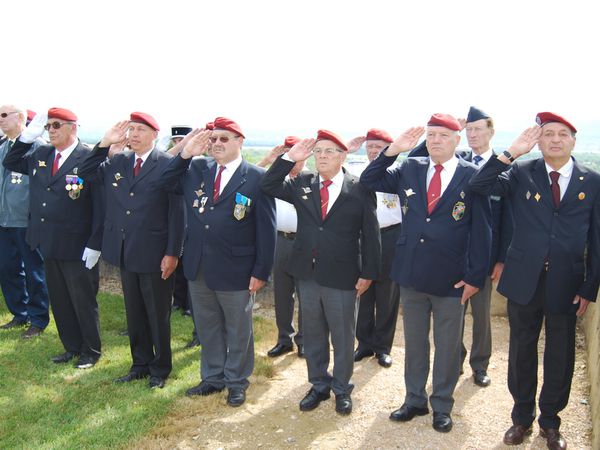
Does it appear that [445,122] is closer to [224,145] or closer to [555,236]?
[555,236]

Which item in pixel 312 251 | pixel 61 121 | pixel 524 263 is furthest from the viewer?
pixel 61 121

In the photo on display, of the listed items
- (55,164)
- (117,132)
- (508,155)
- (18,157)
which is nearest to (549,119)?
(508,155)

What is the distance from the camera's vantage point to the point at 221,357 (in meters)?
5.03

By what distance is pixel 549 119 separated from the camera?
3930 mm

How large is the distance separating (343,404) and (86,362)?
2478 mm

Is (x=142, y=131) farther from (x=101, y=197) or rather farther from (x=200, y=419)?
(x=200, y=419)

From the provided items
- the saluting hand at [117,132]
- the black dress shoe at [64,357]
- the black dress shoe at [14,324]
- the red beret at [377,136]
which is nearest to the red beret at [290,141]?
the red beret at [377,136]

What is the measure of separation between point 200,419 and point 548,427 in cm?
246

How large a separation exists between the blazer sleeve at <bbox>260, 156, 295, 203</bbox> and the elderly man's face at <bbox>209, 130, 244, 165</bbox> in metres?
0.33

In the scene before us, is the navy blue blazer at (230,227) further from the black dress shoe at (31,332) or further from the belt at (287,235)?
the black dress shoe at (31,332)

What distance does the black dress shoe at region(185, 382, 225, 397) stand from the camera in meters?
4.96

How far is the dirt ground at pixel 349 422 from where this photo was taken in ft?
14.0

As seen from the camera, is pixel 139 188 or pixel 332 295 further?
pixel 139 188

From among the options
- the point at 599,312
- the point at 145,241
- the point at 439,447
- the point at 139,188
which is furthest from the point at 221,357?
the point at 599,312
